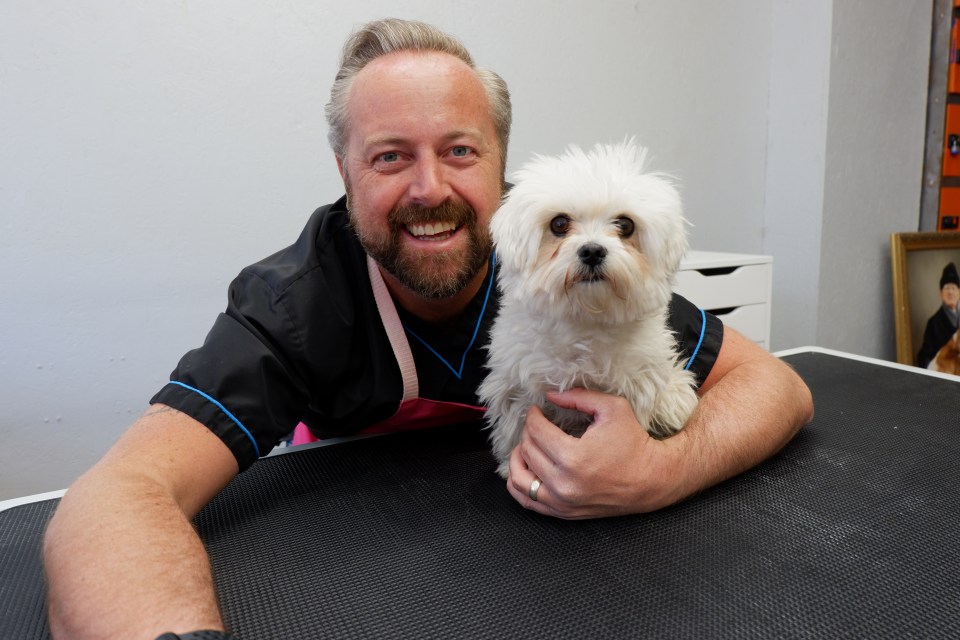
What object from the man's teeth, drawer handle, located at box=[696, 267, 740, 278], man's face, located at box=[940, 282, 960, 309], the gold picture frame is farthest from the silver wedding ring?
man's face, located at box=[940, 282, 960, 309]

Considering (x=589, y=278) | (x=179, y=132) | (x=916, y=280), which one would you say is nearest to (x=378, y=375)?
(x=589, y=278)

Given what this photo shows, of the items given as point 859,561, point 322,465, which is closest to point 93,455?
point 322,465

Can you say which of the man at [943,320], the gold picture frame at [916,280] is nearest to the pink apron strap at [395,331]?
the gold picture frame at [916,280]

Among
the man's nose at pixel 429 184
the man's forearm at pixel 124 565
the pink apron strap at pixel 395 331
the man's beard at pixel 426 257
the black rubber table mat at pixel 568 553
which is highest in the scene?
the man's nose at pixel 429 184

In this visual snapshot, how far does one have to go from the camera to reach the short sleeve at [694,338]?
1.02 metres

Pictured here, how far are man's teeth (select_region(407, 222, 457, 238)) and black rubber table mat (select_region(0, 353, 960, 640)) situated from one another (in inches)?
14.0

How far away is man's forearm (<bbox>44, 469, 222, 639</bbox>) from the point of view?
0.53 meters

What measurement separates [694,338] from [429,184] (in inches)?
20.5

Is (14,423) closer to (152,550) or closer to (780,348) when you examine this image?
(152,550)

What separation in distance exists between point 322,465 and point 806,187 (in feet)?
7.28

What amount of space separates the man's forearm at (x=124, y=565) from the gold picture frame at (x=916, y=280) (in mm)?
2716

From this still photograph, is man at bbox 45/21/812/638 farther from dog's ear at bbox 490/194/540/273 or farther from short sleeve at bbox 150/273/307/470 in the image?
dog's ear at bbox 490/194/540/273

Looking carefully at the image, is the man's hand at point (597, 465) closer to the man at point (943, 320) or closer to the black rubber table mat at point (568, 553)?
the black rubber table mat at point (568, 553)

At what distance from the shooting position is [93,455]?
1.57 meters
